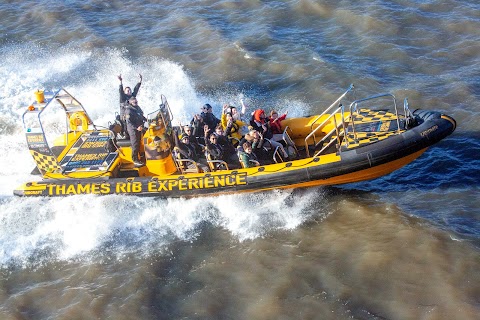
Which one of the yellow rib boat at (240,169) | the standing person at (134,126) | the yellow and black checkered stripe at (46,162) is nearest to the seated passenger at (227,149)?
the yellow rib boat at (240,169)

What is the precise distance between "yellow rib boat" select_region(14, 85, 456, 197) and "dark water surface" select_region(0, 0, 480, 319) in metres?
0.45

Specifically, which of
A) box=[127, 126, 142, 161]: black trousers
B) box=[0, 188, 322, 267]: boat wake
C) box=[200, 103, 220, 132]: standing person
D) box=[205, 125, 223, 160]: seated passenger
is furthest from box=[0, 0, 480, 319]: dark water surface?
box=[200, 103, 220, 132]: standing person

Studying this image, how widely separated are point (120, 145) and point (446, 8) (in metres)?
11.6

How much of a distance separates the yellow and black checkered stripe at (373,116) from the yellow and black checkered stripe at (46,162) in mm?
5996

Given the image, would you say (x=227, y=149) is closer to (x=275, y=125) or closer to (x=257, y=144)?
(x=257, y=144)

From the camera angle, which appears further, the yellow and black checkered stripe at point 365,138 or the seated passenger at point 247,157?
the seated passenger at point 247,157

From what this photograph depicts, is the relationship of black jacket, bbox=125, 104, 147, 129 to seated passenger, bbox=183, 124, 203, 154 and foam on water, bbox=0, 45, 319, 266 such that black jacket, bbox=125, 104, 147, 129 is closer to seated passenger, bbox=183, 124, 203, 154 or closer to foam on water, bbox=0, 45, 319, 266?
seated passenger, bbox=183, 124, 203, 154

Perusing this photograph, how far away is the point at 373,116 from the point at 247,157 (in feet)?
8.41

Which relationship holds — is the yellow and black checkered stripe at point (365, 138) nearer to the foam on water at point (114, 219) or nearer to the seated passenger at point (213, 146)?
the foam on water at point (114, 219)

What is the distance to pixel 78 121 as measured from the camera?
13180 millimetres

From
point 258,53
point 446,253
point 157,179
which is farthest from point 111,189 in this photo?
point 258,53

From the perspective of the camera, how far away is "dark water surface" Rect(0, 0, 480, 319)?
929 centimetres

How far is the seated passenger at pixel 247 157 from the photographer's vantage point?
1102 cm

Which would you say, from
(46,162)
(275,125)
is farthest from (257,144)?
(46,162)
